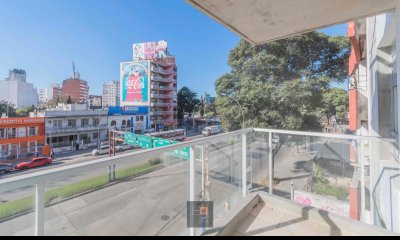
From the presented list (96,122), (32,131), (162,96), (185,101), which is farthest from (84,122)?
(185,101)

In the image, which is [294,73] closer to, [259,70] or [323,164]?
[259,70]

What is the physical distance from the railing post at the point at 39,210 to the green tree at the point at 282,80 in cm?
753

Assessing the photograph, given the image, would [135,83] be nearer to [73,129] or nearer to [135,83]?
[135,83]

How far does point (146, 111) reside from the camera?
2798 cm

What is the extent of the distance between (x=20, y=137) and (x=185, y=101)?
22.7 metres

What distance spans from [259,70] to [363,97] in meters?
4.23

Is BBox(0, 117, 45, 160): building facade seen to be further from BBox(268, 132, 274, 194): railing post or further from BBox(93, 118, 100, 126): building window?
BBox(268, 132, 274, 194): railing post

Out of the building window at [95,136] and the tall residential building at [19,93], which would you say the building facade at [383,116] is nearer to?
the building window at [95,136]

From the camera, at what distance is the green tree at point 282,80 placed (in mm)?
7605

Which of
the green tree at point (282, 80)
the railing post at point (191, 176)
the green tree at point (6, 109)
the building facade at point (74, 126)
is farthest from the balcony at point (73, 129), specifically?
the railing post at point (191, 176)

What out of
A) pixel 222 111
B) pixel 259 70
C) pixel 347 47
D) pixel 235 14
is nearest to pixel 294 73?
pixel 259 70

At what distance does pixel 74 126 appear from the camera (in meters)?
20.6

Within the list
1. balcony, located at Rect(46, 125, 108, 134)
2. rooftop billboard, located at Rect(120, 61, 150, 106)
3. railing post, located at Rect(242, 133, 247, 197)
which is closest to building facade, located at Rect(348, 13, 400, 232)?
railing post, located at Rect(242, 133, 247, 197)

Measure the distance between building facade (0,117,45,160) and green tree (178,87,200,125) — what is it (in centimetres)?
2042
